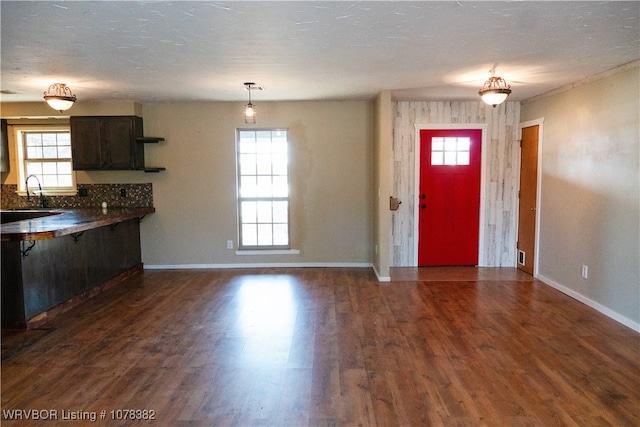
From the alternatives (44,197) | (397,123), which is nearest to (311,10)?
(397,123)

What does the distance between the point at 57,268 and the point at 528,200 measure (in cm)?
588

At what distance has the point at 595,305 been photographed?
4133mm

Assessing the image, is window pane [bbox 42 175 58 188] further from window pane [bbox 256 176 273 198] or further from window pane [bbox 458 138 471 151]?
window pane [bbox 458 138 471 151]

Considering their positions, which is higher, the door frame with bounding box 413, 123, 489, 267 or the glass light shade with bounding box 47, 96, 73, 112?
the glass light shade with bounding box 47, 96, 73, 112

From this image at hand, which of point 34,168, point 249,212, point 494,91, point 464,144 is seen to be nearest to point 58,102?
point 34,168

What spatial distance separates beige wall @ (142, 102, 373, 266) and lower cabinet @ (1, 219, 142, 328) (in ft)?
2.53

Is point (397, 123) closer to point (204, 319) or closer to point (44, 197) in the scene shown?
point (204, 319)

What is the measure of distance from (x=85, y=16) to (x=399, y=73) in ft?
9.13

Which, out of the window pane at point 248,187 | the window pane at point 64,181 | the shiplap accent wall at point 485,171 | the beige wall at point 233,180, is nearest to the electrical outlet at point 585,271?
the shiplap accent wall at point 485,171

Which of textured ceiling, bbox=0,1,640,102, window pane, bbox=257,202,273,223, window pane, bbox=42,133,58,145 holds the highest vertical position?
textured ceiling, bbox=0,1,640,102

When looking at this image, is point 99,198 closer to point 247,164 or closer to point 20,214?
point 20,214

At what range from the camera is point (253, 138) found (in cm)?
600

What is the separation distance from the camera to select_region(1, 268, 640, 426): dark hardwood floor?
94.7 inches

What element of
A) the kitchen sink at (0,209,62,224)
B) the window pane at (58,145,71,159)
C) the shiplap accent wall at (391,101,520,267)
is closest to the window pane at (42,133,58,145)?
the window pane at (58,145,71,159)
